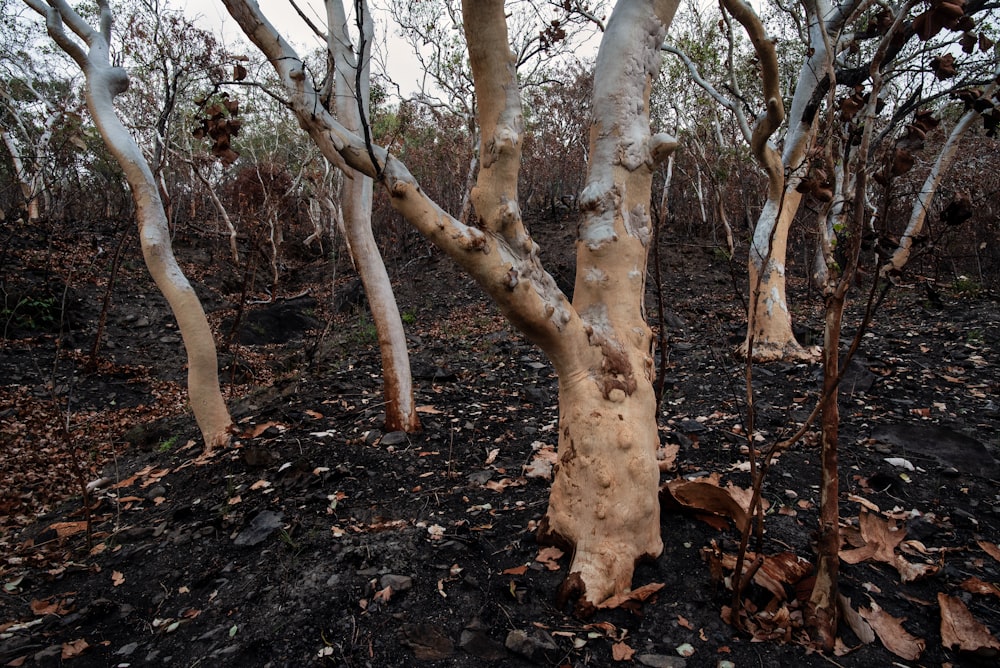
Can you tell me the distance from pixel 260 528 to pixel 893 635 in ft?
10.0

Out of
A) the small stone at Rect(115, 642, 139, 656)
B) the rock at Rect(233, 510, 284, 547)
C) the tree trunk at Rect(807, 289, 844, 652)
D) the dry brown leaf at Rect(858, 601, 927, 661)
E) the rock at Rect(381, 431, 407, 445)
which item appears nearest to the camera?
Answer: the tree trunk at Rect(807, 289, 844, 652)

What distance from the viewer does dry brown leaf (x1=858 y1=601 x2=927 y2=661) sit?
1828mm

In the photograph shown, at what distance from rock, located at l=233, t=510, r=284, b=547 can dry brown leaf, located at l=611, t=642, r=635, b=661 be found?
6.56 ft

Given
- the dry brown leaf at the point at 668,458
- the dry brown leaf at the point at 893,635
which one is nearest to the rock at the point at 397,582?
the dry brown leaf at the point at 668,458

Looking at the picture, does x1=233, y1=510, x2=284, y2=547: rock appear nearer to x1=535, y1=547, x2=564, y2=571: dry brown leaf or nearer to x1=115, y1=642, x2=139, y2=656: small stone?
x1=115, y1=642, x2=139, y2=656: small stone

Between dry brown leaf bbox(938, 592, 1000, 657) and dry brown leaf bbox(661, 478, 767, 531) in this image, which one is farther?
dry brown leaf bbox(661, 478, 767, 531)

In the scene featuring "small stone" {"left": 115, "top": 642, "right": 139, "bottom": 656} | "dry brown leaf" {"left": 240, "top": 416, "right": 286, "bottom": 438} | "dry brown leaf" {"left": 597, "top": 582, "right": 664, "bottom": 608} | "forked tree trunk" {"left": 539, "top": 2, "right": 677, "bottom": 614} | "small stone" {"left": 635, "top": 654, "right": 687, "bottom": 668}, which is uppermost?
"forked tree trunk" {"left": 539, "top": 2, "right": 677, "bottom": 614}

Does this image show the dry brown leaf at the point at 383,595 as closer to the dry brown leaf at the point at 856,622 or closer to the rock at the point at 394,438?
the rock at the point at 394,438

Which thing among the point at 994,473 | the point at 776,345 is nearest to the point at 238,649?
the point at 994,473

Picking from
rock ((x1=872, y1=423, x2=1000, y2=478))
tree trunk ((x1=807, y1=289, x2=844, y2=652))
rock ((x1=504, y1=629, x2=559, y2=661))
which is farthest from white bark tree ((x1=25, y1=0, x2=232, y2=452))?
rock ((x1=872, y1=423, x2=1000, y2=478))

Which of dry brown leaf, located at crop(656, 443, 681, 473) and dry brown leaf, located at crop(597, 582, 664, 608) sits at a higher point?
dry brown leaf, located at crop(656, 443, 681, 473)

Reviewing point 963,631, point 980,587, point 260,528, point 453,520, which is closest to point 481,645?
point 453,520

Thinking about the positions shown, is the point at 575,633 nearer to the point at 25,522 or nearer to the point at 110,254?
the point at 25,522

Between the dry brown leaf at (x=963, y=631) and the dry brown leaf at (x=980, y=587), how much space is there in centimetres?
19
